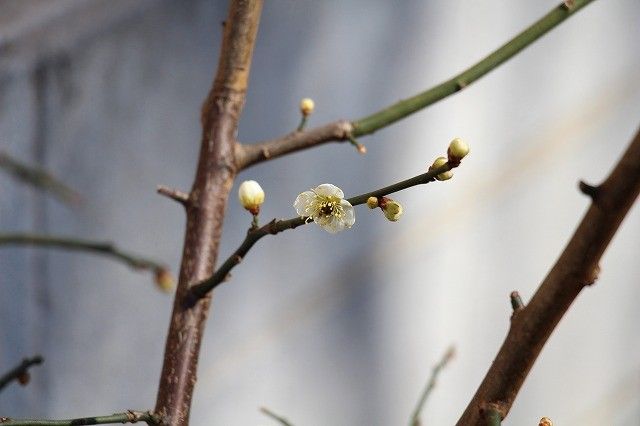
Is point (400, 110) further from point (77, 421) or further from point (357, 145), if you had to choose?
point (77, 421)

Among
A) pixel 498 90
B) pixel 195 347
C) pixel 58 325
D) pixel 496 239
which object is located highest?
pixel 498 90

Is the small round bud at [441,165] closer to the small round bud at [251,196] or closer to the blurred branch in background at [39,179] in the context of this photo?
the small round bud at [251,196]

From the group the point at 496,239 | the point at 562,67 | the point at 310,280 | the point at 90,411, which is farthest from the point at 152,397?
the point at 562,67

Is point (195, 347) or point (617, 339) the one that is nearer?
point (195, 347)

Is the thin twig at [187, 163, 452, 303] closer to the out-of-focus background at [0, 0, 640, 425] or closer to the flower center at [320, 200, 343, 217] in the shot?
the flower center at [320, 200, 343, 217]

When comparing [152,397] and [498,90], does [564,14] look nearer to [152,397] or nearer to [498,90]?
[498,90]

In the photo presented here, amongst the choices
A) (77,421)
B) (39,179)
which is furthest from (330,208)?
(39,179)
